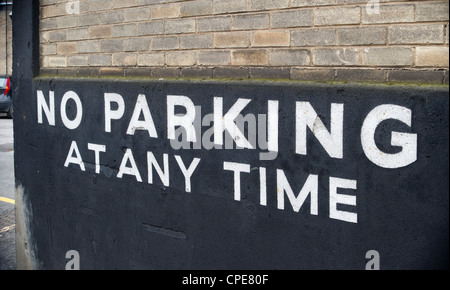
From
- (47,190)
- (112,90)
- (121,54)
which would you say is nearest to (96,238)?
(47,190)

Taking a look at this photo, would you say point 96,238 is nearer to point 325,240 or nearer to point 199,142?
point 199,142

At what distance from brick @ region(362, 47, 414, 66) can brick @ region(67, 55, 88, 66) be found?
208 cm

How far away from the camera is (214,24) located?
263 centimetres

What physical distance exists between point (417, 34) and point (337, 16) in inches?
15.4

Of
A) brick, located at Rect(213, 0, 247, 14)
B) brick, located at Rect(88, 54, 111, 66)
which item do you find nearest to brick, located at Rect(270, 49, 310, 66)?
brick, located at Rect(213, 0, 247, 14)

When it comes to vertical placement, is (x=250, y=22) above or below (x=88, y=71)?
above

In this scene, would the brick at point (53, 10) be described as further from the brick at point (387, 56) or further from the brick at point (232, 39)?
the brick at point (387, 56)

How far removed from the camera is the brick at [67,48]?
11.1 ft

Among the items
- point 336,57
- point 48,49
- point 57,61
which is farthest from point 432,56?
point 48,49

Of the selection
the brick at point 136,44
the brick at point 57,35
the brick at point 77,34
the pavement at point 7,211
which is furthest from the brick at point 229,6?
the pavement at point 7,211

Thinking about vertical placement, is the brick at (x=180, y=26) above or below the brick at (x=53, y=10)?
below

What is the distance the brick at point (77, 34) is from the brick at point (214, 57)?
43.1 inches

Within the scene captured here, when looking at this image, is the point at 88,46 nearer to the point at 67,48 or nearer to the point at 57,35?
the point at 67,48
